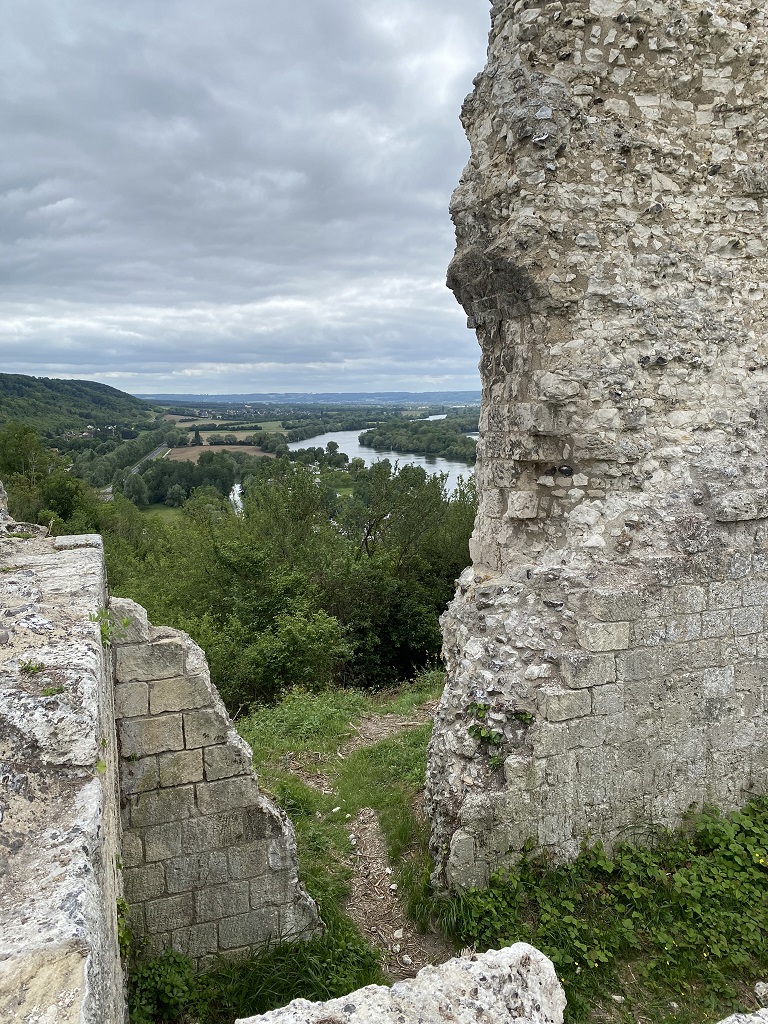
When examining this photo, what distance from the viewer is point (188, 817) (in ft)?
12.3

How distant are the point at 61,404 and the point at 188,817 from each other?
9587 cm

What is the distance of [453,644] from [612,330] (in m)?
2.58

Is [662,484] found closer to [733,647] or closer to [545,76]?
[733,647]

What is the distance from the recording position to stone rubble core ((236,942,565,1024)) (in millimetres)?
1979

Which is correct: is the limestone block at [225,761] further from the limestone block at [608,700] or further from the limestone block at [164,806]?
the limestone block at [608,700]

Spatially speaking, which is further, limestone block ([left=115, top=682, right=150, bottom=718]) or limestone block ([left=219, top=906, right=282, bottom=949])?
limestone block ([left=219, top=906, right=282, bottom=949])

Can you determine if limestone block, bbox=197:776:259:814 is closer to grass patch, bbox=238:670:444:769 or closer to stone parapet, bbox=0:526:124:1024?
stone parapet, bbox=0:526:124:1024

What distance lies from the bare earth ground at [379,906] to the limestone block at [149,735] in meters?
1.78

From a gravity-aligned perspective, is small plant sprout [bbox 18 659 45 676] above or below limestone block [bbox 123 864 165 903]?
above

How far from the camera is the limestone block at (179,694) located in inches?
144

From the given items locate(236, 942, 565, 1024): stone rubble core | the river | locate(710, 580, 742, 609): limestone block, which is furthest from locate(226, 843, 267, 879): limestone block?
the river

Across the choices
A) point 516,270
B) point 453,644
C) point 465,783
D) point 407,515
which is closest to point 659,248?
point 516,270

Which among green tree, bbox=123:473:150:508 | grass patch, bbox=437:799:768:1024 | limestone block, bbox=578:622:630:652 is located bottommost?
green tree, bbox=123:473:150:508

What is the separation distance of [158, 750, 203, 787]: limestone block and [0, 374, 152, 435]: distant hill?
52.6 meters
